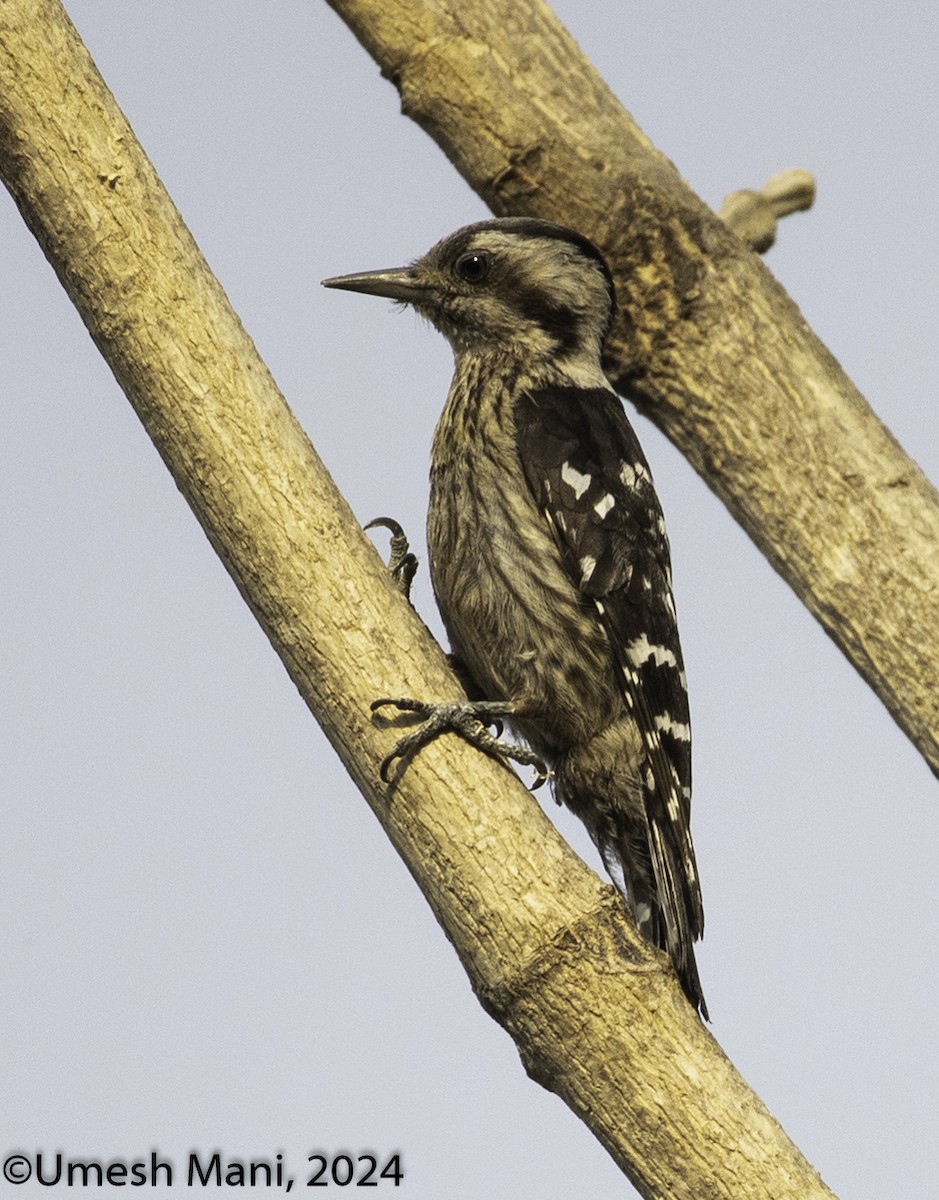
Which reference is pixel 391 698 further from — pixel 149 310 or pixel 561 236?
pixel 561 236

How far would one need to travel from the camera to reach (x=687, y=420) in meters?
4.54

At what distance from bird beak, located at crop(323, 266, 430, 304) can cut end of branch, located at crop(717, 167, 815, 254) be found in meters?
0.98

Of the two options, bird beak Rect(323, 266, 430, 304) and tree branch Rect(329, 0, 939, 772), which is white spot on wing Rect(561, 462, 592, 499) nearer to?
tree branch Rect(329, 0, 939, 772)

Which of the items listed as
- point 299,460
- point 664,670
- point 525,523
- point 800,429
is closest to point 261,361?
point 299,460

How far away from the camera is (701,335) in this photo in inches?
178

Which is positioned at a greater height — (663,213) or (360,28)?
(360,28)

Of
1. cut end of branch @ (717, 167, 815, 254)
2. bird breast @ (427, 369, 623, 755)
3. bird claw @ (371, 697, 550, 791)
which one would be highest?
cut end of branch @ (717, 167, 815, 254)

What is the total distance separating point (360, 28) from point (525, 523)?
5.89 ft

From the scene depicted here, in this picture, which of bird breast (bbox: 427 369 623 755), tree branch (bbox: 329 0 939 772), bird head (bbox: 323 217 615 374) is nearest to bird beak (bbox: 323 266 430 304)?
bird head (bbox: 323 217 615 374)

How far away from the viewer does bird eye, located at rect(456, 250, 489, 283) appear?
4.71 metres

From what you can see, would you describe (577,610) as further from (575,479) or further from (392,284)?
(392,284)

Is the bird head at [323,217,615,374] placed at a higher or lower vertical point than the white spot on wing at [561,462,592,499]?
higher

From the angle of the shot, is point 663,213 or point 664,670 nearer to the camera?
point 664,670

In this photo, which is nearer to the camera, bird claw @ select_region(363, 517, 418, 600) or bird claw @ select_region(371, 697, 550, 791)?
bird claw @ select_region(371, 697, 550, 791)
